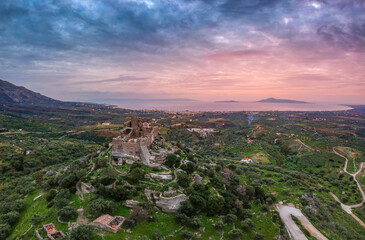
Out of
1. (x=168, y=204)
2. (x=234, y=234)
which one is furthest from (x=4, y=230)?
(x=234, y=234)

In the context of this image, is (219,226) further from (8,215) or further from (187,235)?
(8,215)

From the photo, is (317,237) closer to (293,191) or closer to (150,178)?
(293,191)

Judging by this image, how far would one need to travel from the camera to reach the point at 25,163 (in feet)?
168

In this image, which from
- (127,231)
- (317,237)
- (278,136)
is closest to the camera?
(127,231)

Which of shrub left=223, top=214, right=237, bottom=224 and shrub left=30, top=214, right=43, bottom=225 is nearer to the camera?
shrub left=30, top=214, right=43, bottom=225

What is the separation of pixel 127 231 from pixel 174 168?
45.3ft

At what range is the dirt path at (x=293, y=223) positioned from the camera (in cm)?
2772

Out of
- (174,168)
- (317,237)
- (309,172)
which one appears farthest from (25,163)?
(309,172)

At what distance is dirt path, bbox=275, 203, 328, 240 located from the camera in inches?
→ 1091

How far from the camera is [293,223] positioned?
99.6ft

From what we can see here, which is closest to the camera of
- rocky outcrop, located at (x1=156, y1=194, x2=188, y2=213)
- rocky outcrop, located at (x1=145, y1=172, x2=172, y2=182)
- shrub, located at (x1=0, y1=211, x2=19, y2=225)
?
shrub, located at (x1=0, y1=211, x2=19, y2=225)

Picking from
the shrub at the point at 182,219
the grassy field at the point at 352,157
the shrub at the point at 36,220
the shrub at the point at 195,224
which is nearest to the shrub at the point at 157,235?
the shrub at the point at 182,219

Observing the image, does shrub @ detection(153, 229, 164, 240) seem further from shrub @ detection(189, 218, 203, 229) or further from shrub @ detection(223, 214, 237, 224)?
shrub @ detection(223, 214, 237, 224)

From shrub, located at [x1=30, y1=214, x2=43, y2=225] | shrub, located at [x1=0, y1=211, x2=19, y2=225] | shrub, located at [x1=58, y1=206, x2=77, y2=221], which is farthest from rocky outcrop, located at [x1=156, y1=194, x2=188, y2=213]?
shrub, located at [x1=0, y1=211, x2=19, y2=225]
